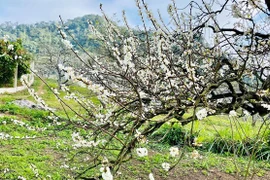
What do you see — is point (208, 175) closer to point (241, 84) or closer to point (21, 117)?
point (241, 84)

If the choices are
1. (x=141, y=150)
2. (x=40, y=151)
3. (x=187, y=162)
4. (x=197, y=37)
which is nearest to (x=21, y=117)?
Answer: (x=40, y=151)

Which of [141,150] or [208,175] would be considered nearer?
[141,150]

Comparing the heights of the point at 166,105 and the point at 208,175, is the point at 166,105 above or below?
above

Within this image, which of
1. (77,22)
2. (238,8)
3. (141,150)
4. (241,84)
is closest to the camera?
(141,150)

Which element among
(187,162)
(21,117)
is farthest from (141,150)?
(21,117)

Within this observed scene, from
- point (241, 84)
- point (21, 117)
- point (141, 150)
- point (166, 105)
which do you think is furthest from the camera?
point (21, 117)

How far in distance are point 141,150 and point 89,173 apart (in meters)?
3.60

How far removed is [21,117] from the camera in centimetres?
1005

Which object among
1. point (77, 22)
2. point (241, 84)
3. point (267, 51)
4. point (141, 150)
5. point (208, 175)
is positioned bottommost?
point (208, 175)

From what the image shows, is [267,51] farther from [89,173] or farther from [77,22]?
[77,22]

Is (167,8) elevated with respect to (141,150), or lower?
elevated

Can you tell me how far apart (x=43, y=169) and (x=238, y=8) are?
12.6 ft

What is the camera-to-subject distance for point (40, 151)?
650 cm

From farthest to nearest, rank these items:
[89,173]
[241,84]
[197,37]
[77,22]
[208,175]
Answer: [77,22], [208,175], [89,173], [197,37], [241,84]
